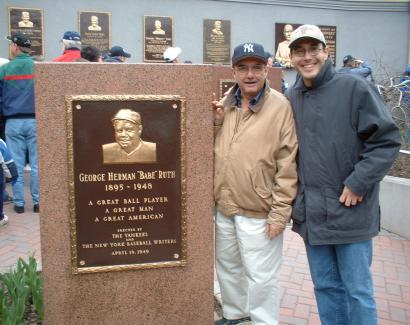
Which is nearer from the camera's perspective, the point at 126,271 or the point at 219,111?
the point at 126,271

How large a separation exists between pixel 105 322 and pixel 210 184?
97 centimetres

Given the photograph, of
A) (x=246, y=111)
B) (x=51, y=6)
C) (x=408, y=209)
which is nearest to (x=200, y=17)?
(x=51, y=6)

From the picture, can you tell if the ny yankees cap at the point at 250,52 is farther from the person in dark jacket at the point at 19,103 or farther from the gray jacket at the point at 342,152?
the person in dark jacket at the point at 19,103

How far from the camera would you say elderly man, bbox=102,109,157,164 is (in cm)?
256

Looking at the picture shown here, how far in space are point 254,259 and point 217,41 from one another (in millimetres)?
9907

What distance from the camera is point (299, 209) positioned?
265 centimetres

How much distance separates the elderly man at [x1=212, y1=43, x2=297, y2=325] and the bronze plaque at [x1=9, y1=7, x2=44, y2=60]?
29.1 feet

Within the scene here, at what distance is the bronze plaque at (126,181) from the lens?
2.56m

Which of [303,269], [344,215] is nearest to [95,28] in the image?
[303,269]

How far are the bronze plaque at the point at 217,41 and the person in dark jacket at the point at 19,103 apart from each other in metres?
6.62

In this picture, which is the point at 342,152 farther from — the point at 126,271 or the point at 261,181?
the point at 126,271

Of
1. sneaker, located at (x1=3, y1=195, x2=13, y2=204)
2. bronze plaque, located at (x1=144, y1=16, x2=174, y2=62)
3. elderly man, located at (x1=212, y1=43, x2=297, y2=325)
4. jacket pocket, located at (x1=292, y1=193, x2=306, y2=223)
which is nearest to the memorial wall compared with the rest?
bronze plaque, located at (x1=144, y1=16, x2=174, y2=62)

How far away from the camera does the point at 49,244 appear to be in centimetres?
263

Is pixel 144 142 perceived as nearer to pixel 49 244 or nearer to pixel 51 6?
pixel 49 244
